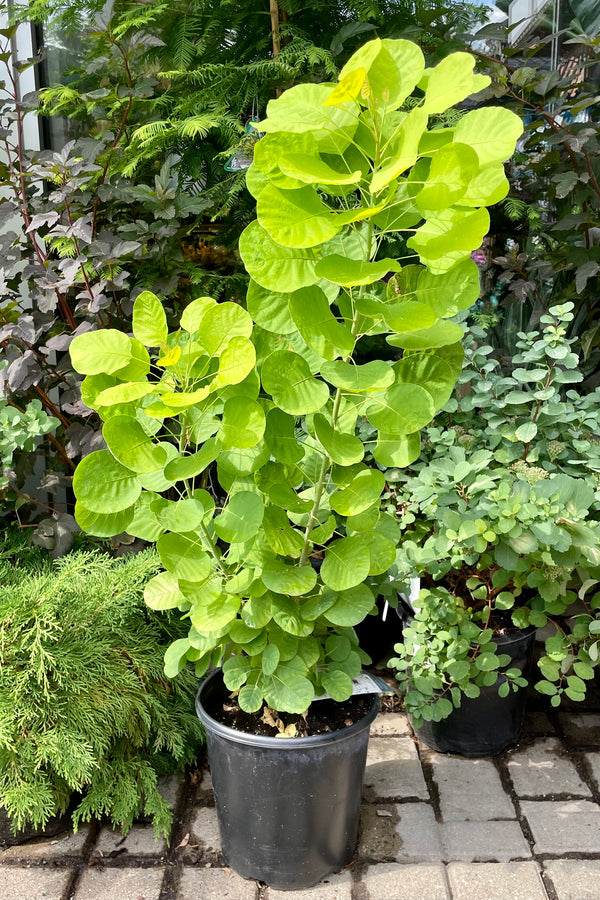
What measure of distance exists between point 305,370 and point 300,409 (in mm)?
76

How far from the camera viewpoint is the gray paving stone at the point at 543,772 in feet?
6.18

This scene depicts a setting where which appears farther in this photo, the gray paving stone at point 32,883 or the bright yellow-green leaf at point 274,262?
the gray paving stone at point 32,883

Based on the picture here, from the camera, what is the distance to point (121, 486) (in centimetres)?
126

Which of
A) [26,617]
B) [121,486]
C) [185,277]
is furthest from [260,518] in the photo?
[185,277]

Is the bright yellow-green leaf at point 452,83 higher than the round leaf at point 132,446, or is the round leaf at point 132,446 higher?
the bright yellow-green leaf at point 452,83

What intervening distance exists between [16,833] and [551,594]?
1.34 m

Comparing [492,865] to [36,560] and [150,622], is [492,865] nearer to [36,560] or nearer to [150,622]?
[150,622]

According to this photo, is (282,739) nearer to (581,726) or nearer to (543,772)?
(543,772)

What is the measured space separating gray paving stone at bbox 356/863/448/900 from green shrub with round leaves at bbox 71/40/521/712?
0.46m

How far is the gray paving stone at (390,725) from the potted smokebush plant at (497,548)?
0.32 ft

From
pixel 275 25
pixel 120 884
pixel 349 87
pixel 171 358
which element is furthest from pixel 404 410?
pixel 275 25

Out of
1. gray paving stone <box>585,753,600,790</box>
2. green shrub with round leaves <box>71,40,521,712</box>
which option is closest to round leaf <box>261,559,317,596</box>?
green shrub with round leaves <box>71,40,521,712</box>

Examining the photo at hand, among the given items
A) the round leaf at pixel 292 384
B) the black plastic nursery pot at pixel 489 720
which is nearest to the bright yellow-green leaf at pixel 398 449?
the round leaf at pixel 292 384

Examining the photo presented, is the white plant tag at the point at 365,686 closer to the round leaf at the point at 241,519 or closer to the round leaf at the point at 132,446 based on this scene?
the round leaf at the point at 241,519
